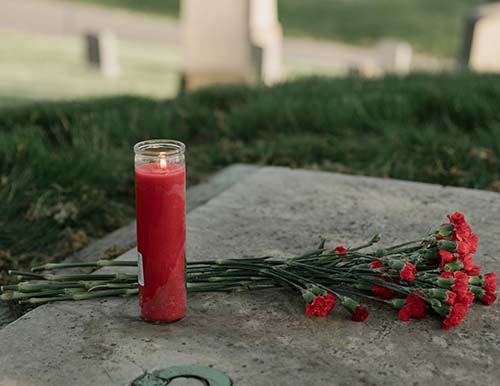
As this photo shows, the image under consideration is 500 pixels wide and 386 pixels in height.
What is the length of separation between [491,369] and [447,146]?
83.0 inches

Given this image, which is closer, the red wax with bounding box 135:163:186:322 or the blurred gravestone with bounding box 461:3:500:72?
the red wax with bounding box 135:163:186:322

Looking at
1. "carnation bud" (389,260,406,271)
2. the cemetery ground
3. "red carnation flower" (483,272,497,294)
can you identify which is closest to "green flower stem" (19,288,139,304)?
"carnation bud" (389,260,406,271)

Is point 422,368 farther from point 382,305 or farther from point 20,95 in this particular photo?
point 20,95

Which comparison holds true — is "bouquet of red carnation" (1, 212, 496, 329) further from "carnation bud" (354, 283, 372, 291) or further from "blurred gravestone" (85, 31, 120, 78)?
"blurred gravestone" (85, 31, 120, 78)

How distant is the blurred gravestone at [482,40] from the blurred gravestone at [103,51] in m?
4.64

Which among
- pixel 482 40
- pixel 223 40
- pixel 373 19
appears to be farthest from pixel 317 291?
pixel 373 19

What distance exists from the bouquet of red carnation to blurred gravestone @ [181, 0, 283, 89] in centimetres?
587

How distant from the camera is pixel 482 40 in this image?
773cm

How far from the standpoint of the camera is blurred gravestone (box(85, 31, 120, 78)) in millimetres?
9883

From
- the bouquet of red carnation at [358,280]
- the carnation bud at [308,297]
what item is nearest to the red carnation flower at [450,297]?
the bouquet of red carnation at [358,280]

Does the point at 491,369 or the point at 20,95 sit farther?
the point at 20,95

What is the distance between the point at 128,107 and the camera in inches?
185

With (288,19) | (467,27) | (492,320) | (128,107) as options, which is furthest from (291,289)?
(288,19)

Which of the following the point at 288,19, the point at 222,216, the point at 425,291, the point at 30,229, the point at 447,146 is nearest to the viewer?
the point at 425,291
